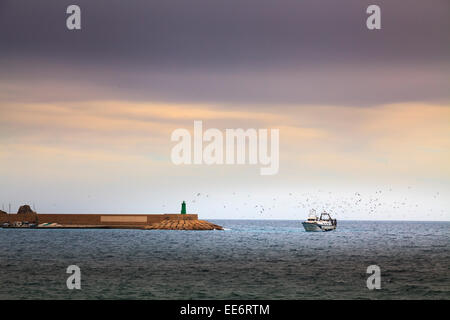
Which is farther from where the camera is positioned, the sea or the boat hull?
the boat hull

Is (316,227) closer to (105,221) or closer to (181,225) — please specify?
(181,225)

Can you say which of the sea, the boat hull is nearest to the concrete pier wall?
the boat hull

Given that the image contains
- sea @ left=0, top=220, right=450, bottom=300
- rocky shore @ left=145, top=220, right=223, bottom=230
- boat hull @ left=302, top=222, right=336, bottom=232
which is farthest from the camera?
boat hull @ left=302, top=222, right=336, bottom=232

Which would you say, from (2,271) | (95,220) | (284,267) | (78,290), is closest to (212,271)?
(284,267)

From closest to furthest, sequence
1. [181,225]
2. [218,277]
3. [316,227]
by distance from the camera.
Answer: [218,277]
[181,225]
[316,227]

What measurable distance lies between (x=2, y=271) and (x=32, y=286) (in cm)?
1178

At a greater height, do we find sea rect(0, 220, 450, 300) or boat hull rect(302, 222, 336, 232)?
sea rect(0, 220, 450, 300)

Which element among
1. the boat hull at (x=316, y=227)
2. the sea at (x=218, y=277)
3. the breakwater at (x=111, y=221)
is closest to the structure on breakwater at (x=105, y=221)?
the breakwater at (x=111, y=221)

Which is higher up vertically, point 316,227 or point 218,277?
point 218,277

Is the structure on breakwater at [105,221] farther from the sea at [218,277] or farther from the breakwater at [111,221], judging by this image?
the sea at [218,277]

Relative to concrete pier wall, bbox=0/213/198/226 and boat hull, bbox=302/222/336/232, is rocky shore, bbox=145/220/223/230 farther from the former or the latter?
boat hull, bbox=302/222/336/232

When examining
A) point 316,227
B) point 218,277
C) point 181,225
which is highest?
point 218,277

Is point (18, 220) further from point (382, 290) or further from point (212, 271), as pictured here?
point (382, 290)

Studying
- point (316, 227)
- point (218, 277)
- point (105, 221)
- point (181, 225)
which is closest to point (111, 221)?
point (105, 221)
